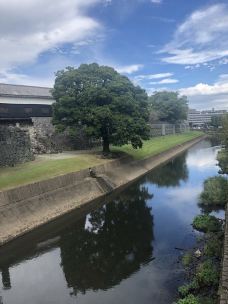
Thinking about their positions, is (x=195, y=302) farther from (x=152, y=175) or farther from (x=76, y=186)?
(x=152, y=175)

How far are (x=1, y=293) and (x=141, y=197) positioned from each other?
2155cm

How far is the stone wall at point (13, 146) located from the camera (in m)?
38.8

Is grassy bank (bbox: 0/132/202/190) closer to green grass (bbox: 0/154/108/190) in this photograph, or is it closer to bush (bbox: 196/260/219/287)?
green grass (bbox: 0/154/108/190)

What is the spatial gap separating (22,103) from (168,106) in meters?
74.1

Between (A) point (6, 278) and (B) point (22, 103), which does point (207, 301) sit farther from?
(B) point (22, 103)

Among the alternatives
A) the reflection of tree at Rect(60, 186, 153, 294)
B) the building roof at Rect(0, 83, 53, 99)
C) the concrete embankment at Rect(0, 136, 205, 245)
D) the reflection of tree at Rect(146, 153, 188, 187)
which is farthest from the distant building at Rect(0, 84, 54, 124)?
the reflection of tree at Rect(60, 186, 153, 294)

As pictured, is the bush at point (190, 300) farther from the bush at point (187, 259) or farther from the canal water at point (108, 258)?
the bush at point (187, 259)

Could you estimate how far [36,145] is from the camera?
169 feet

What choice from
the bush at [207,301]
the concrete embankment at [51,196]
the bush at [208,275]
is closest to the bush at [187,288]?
the bush at [208,275]

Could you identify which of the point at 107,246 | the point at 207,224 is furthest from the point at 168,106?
the point at 107,246

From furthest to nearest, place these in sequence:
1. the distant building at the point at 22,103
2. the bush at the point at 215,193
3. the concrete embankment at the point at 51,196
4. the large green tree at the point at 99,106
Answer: the distant building at the point at 22,103, the large green tree at the point at 99,106, the bush at the point at 215,193, the concrete embankment at the point at 51,196

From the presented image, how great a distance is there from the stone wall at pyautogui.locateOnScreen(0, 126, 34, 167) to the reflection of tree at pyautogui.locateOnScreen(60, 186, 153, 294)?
11220mm

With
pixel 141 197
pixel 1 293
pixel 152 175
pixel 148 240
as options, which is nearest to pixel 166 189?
pixel 141 197

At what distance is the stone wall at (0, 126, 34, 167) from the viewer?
3881cm
